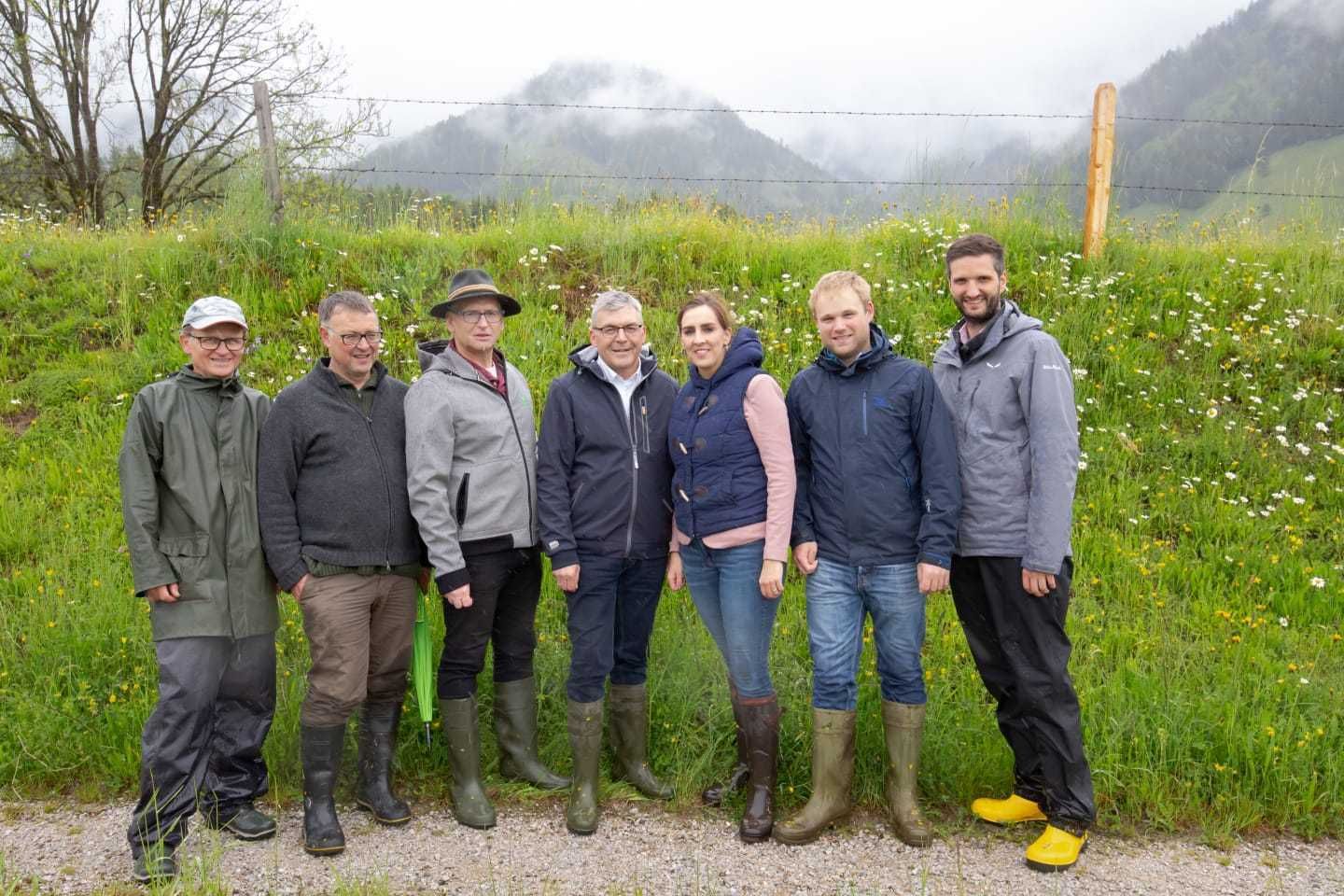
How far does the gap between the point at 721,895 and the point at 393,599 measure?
68.3 inches

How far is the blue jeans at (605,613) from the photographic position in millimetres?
3912

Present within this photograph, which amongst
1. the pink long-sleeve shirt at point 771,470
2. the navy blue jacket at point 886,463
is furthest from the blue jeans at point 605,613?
the navy blue jacket at point 886,463

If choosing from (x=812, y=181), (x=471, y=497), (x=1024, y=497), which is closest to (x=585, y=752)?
(x=471, y=497)

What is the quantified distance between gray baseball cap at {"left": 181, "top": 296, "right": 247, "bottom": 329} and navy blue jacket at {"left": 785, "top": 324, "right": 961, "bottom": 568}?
7.71 ft

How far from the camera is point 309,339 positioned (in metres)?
8.00

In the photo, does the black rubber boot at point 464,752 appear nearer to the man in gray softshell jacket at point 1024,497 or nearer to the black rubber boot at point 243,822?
the black rubber boot at point 243,822

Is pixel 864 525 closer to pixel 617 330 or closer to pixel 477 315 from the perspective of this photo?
pixel 617 330

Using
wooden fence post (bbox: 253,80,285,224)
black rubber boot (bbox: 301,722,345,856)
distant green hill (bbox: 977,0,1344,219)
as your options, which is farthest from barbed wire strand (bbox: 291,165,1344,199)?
distant green hill (bbox: 977,0,1344,219)

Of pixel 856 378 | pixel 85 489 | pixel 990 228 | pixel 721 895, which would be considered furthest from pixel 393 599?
pixel 990 228

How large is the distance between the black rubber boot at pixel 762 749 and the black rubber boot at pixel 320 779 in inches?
65.0

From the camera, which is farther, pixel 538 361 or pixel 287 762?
pixel 538 361

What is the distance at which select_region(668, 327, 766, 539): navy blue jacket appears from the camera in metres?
3.72

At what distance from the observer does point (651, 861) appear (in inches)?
144

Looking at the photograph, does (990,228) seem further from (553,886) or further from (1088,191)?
(553,886)
